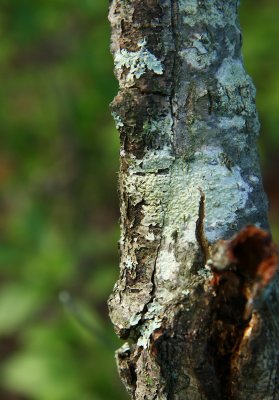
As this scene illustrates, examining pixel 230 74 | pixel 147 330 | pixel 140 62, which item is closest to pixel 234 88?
pixel 230 74

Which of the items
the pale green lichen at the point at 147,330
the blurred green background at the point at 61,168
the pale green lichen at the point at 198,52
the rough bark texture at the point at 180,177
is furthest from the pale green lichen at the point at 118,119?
the blurred green background at the point at 61,168

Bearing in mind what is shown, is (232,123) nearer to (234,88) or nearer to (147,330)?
(234,88)

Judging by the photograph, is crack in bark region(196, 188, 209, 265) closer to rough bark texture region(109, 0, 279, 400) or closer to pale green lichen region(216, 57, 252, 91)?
rough bark texture region(109, 0, 279, 400)

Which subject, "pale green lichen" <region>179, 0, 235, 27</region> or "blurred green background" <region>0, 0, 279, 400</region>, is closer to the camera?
"pale green lichen" <region>179, 0, 235, 27</region>

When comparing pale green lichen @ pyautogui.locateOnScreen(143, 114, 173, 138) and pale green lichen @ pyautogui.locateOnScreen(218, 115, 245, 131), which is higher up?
pale green lichen @ pyautogui.locateOnScreen(143, 114, 173, 138)

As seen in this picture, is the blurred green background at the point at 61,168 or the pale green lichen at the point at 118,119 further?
the blurred green background at the point at 61,168

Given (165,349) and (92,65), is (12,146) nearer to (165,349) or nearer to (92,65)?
(92,65)

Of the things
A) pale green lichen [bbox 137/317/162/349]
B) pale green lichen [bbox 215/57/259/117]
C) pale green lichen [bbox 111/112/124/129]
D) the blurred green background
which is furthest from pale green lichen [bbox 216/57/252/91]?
the blurred green background

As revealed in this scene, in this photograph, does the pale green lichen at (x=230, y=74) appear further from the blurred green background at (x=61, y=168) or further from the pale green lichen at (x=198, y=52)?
the blurred green background at (x=61, y=168)
